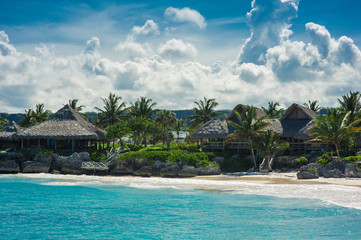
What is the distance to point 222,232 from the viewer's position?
1134 centimetres

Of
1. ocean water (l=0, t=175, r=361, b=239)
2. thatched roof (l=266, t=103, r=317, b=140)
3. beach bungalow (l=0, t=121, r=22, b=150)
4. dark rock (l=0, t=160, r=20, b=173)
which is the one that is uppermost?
thatched roof (l=266, t=103, r=317, b=140)

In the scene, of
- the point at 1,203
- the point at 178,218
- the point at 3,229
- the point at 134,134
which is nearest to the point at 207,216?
the point at 178,218

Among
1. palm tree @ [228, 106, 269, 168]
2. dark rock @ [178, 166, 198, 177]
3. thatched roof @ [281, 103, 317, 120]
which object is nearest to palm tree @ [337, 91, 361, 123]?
thatched roof @ [281, 103, 317, 120]

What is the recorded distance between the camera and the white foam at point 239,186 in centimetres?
1661

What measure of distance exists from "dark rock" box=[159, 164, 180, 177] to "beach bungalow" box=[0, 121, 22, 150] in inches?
707

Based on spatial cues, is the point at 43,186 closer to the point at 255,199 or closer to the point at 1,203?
the point at 1,203

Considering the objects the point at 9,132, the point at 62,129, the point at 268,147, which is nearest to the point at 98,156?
the point at 62,129

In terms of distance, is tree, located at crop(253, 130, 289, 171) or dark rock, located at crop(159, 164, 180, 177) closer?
tree, located at crop(253, 130, 289, 171)

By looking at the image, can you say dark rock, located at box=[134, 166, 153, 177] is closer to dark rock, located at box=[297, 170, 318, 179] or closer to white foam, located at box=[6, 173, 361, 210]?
white foam, located at box=[6, 173, 361, 210]

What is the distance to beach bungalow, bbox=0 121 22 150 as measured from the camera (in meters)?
36.6

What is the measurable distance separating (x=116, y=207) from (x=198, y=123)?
2645 cm

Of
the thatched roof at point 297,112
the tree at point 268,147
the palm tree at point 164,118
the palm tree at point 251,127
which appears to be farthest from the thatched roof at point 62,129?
the thatched roof at point 297,112

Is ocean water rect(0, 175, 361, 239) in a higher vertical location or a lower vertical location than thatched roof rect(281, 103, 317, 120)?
lower

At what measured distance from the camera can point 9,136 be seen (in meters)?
36.8
